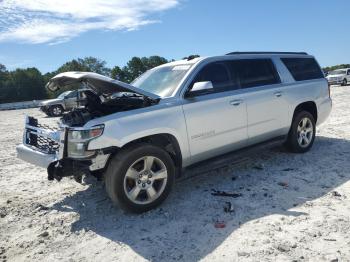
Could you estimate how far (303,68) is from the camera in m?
7.14

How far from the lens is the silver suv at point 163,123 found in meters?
4.42

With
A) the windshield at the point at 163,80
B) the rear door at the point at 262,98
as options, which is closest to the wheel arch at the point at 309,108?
the rear door at the point at 262,98

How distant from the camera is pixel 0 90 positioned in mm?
74250

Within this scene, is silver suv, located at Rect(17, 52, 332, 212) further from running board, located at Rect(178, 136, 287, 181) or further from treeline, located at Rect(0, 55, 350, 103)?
treeline, located at Rect(0, 55, 350, 103)

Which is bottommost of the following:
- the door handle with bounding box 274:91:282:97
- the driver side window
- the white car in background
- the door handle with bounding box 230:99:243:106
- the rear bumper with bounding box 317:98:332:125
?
the rear bumper with bounding box 317:98:332:125

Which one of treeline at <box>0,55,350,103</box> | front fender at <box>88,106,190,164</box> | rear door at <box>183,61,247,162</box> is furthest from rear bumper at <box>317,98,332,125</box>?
treeline at <box>0,55,350,103</box>

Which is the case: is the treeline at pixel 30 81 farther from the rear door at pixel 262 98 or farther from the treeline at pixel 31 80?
the rear door at pixel 262 98

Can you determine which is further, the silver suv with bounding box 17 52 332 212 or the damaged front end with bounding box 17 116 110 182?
the silver suv with bounding box 17 52 332 212

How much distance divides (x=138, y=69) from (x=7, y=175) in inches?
3328

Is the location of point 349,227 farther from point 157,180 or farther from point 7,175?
point 7,175

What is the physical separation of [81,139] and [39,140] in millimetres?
1311

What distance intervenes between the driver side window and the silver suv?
0.02m

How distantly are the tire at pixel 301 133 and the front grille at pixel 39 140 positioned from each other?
13.4ft

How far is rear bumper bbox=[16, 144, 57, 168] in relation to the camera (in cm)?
463
